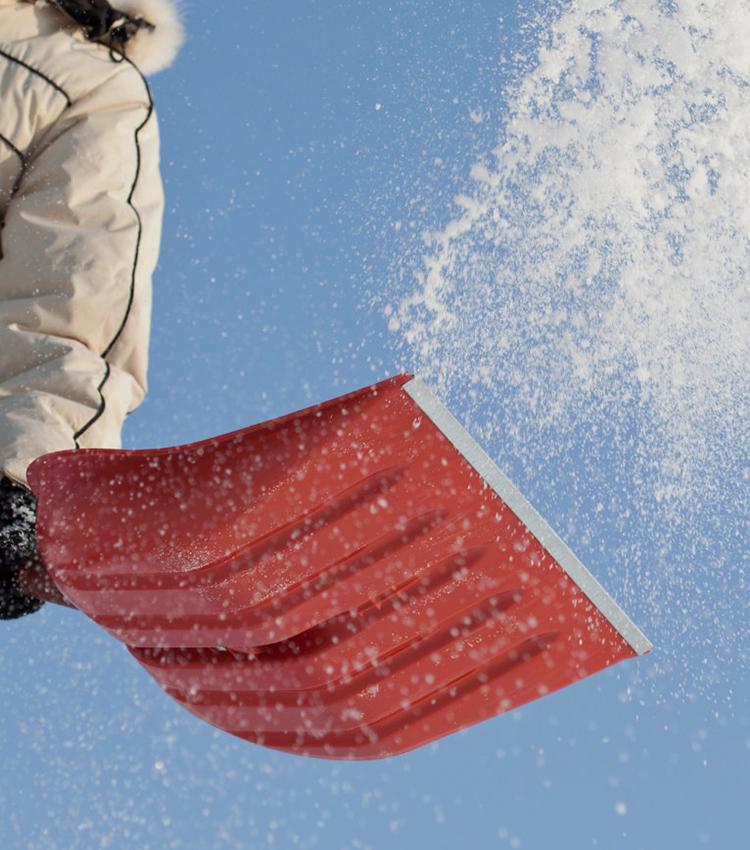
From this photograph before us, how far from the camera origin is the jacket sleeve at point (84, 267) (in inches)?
85.8

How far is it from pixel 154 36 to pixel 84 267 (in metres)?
0.61

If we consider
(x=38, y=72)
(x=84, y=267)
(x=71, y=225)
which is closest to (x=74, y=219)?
(x=71, y=225)

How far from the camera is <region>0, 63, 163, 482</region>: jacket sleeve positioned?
2.18 metres

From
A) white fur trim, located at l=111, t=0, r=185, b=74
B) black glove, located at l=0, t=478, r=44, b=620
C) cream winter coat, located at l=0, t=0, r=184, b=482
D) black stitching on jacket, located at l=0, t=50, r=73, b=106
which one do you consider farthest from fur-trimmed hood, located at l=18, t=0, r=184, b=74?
black glove, located at l=0, t=478, r=44, b=620

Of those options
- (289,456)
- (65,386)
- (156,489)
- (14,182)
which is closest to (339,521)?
(289,456)

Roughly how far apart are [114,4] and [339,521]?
142 centimetres

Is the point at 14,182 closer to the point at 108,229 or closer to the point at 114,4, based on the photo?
the point at 108,229

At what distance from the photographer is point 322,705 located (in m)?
1.97

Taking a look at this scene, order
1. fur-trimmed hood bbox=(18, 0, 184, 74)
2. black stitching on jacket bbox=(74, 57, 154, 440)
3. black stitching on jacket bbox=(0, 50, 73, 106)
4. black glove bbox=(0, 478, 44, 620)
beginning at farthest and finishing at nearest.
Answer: fur-trimmed hood bbox=(18, 0, 184, 74)
black stitching on jacket bbox=(0, 50, 73, 106)
black stitching on jacket bbox=(74, 57, 154, 440)
black glove bbox=(0, 478, 44, 620)

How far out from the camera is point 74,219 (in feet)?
7.59

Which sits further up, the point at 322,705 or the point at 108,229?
the point at 108,229

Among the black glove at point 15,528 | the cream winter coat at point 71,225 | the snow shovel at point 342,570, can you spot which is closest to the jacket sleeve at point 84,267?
the cream winter coat at point 71,225

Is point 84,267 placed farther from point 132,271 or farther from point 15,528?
point 15,528

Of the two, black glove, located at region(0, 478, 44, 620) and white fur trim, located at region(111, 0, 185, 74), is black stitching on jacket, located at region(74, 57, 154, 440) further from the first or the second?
black glove, located at region(0, 478, 44, 620)
